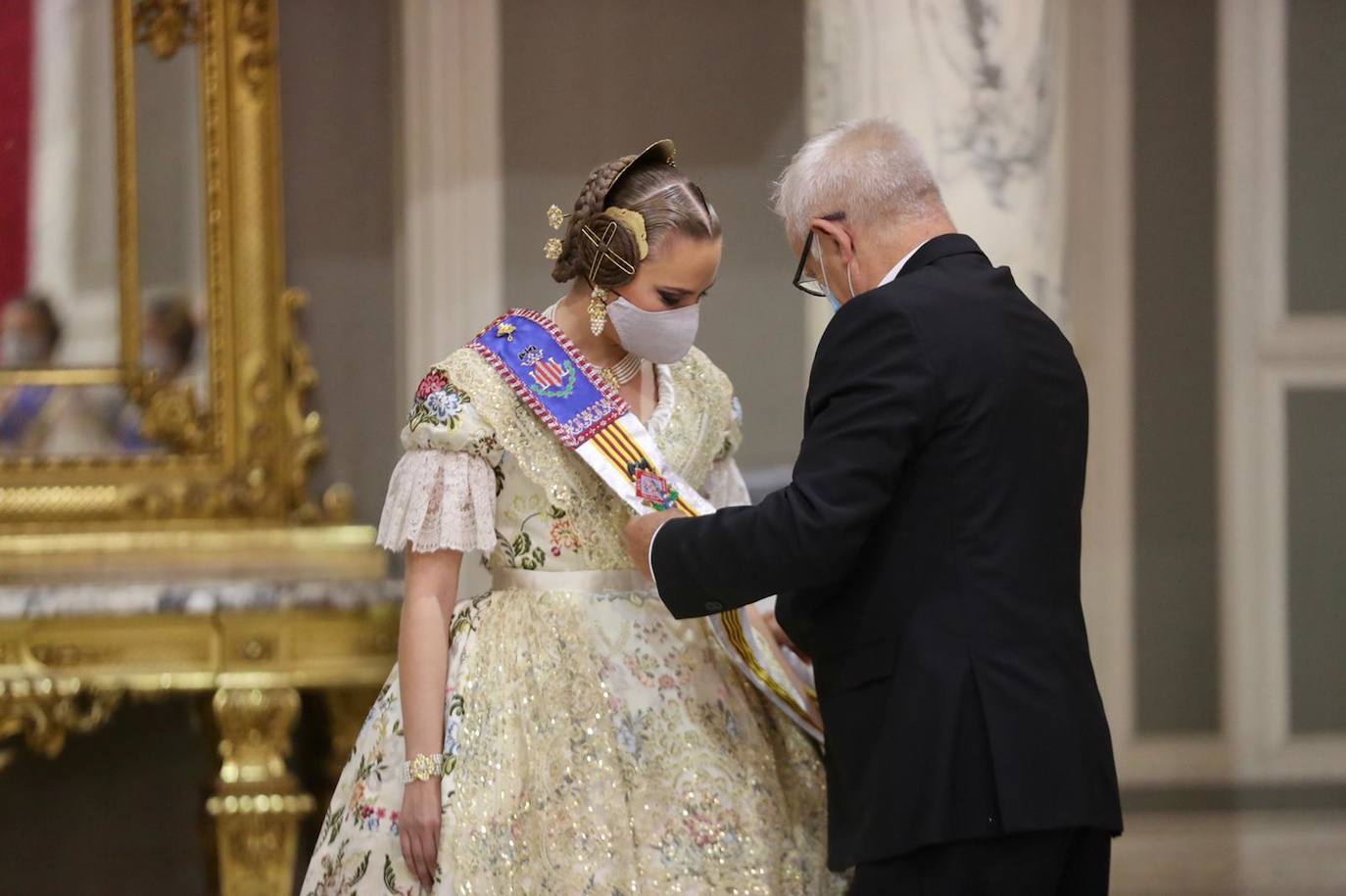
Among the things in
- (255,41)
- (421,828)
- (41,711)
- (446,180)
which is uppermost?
(255,41)

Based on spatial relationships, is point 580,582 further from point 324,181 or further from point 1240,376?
point 1240,376

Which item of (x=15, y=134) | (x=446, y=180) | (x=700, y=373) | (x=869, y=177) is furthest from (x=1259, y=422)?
(x=15, y=134)

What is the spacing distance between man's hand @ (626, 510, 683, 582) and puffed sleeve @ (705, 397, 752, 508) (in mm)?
355

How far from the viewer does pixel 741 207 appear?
4.19 meters

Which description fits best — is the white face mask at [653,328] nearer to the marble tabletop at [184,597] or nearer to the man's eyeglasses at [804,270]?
the man's eyeglasses at [804,270]

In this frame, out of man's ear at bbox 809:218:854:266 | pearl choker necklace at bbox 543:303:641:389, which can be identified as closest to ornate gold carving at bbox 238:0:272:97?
pearl choker necklace at bbox 543:303:641:389

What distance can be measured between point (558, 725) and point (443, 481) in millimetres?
363

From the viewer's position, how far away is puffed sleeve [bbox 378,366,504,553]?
7.26ft

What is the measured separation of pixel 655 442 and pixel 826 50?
1186 mm

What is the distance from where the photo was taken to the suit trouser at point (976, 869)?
1941 mm

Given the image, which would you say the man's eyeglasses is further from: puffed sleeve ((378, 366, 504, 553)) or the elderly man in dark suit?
puffed sleeve ((378, 366, 504, 553))

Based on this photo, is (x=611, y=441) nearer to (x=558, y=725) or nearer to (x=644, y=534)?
(x=644, y=534)

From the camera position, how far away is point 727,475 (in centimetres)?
263

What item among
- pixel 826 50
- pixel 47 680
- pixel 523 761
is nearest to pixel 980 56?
pixel 826 50
